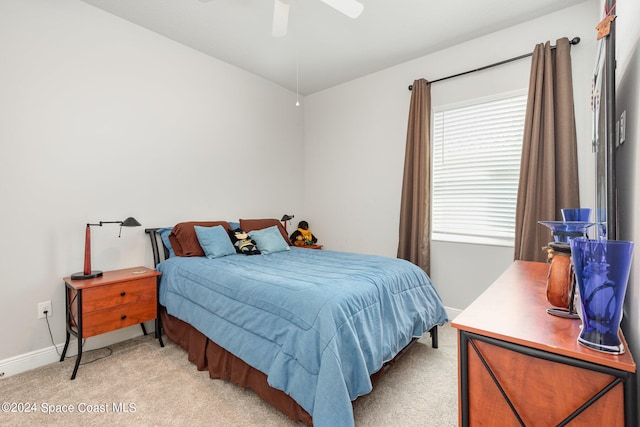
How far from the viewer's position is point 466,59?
3.05 meters

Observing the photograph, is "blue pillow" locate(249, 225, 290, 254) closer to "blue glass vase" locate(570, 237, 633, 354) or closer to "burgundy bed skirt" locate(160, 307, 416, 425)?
"burgundy bed skirt" locate(160, 307, 416, 425)

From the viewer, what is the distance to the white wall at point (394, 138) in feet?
8.14

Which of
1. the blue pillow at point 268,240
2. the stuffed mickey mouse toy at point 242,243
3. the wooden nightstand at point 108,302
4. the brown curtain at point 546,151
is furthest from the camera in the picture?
the blue pillow at point 268,240

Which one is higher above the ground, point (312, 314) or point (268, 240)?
point (268, 240)

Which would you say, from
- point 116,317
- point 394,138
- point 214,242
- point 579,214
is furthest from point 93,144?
point 579,214

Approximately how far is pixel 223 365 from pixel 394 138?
116 inches

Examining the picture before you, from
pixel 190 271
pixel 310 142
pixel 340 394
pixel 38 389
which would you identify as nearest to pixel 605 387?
pixel 340 394

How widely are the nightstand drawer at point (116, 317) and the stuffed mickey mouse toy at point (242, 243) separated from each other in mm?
879

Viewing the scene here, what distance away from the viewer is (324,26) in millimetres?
2764

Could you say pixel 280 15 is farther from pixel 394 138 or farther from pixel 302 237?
pixel 302 237

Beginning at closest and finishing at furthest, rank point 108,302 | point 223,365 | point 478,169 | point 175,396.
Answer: point 175,396 < point 223,365 < point 108,302 < point 478,169

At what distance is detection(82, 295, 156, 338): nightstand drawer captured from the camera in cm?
210

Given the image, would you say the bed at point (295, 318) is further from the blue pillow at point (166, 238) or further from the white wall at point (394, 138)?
the white wall at point (394, 138)

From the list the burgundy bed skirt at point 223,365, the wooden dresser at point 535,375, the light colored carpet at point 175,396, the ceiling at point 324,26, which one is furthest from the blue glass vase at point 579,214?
the ceiling at point 324,26
